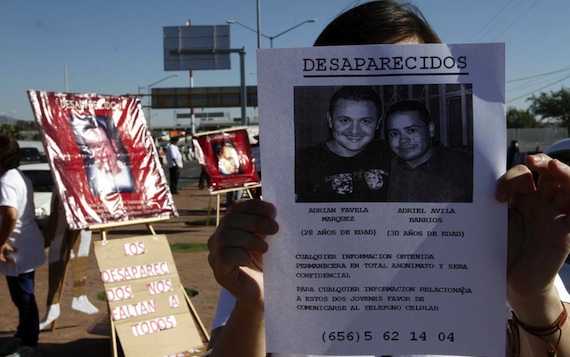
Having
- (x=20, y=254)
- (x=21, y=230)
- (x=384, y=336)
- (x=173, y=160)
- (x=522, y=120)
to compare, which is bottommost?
(x=20, y=254)

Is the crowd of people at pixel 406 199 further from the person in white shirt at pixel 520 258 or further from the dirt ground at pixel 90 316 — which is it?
the dirt ground at pixel 90 316

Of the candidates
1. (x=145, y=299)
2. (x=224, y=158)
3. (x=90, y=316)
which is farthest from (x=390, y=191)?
(x=224, y=158)

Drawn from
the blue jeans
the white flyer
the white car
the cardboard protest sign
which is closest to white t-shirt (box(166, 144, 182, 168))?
the white car

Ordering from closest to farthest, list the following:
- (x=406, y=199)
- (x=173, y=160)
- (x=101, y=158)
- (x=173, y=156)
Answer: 1. (x=406, y=199)
2. (x=101, y=158)
3. (x=173, y=156)
4. (x=173, y=160)

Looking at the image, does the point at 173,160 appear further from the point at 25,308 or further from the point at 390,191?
the point at 390,191

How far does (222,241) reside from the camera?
4.41 ft

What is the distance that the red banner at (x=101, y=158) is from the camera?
17.4 feet

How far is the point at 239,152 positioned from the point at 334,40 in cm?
1170

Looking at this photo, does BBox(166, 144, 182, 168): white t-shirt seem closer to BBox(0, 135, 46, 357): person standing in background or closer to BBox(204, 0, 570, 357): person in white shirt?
BBox(0, 135, 46, 357): person standing in background

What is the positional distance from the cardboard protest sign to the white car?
7415 mm

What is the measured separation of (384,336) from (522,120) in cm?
7455

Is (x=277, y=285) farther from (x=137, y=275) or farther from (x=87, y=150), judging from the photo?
(x=87, y=150)

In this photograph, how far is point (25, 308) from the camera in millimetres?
5398

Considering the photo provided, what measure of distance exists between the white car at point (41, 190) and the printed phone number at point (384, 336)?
1168 cm
